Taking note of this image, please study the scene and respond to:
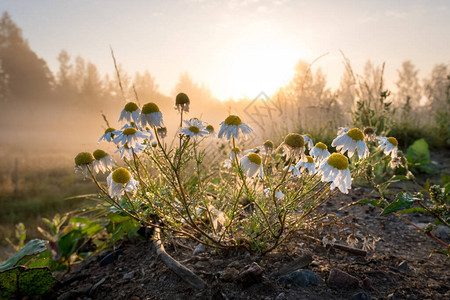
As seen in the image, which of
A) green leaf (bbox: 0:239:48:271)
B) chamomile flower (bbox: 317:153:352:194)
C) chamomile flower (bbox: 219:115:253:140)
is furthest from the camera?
green leaf (bbox: 0:239:48:271)

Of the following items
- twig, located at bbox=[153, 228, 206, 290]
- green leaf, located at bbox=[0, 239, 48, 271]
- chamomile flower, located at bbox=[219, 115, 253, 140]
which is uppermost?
chamomile flower, located at bbox=[219, 115, 253, 140]

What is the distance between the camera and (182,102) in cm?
136

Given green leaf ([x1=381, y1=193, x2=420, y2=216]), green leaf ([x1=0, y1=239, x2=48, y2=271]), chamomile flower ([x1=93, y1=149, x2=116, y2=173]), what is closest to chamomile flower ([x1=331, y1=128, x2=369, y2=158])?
green leaf ([x1=381, y1=193, x2=420, y2=216])

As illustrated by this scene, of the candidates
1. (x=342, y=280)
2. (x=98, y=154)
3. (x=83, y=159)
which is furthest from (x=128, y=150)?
(x=342, y=280)

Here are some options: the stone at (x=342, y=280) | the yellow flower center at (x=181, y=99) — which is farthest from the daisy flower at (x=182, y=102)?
the stone at (x=342, y=280)

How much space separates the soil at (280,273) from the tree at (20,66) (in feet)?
124

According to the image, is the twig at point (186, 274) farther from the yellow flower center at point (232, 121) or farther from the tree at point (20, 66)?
the tree at point (20, 66)

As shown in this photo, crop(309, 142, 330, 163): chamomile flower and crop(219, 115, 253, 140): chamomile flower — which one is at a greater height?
crop(219, 115, 253, 140): chamomile flower

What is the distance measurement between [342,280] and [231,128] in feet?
2.94

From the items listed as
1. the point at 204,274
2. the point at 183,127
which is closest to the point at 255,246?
the point at 204,274

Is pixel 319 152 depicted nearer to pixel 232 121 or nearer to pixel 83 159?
pixel 232 121

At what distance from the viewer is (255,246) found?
1.63m

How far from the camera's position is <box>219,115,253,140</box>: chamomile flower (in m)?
1.29

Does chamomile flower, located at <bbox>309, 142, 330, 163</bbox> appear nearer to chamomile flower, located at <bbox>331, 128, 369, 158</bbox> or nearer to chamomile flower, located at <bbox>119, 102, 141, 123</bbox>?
chamomile flower, located at <bbox>331, 128, 369, 158</bbox>
